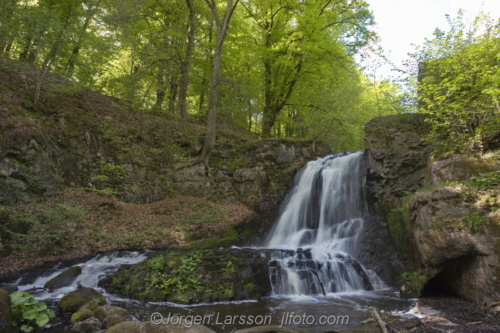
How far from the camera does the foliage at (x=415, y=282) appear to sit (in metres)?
6.93

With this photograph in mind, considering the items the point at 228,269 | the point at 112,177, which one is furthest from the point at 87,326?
the point at 112,177

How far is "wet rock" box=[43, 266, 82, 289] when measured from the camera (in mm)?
6963

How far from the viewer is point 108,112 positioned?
13867 millimetres

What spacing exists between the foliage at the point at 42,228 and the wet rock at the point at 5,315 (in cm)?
338

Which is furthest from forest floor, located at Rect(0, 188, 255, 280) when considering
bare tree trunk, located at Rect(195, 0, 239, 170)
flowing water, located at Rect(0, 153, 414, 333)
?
bare tree trunk, located at Rect(195, 0, 239, 170)

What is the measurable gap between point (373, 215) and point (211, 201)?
262 inches

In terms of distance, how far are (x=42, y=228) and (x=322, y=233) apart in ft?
29.7

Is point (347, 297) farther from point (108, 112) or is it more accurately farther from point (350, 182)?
point (108, 112)

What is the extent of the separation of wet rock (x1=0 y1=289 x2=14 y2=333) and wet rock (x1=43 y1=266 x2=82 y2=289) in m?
2.43

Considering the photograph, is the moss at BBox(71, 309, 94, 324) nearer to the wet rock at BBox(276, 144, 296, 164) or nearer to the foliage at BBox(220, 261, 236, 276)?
the foliage at BBox(220, 261, 236, 276)

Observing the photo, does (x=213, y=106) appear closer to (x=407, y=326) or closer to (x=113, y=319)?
(x=113, y=319)

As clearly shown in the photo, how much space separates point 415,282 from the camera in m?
7.08

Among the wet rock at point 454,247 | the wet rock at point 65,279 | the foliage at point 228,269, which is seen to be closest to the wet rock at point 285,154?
the foliage at point 228,269

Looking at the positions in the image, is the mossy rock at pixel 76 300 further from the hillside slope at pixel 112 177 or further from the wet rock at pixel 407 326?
the wet rock at pixel 407 326
